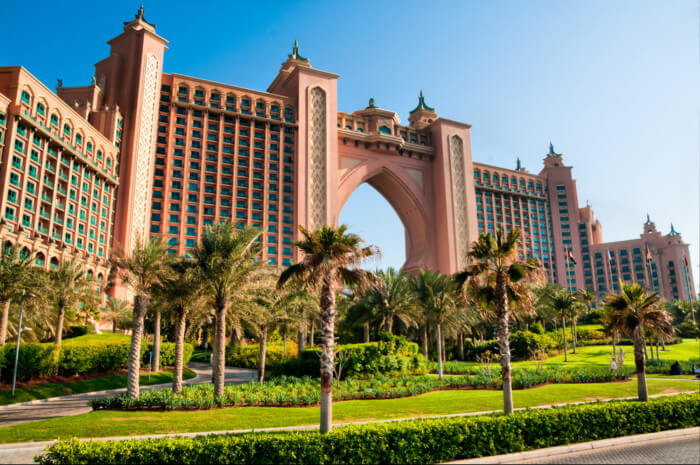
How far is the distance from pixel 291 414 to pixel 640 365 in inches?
559

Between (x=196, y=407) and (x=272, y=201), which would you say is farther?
(x=272, y=201)

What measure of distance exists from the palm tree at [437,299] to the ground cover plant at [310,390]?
382 centimetres

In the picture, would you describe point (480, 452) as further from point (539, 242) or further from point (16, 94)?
point (539, 242)

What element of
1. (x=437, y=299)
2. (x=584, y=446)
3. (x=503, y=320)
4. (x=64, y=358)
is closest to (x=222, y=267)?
(x=503, y=320)

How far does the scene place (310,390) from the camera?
92.4ft

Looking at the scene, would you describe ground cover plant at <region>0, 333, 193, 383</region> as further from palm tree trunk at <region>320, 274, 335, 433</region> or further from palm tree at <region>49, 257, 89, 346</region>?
palm tree trunk at <region>320, 274, 335, 433</region>

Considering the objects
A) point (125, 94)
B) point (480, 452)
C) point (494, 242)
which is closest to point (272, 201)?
point (125, 94)

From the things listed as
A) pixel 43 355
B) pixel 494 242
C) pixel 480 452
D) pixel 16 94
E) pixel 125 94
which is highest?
pixel 125 94

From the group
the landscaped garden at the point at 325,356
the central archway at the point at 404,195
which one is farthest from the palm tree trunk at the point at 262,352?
the central archway at the point at 404,195

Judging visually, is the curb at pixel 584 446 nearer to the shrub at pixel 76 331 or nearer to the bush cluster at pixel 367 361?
the bush cluster at pixel 367 361

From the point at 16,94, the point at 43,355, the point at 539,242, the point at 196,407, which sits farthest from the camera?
the point at 539,242

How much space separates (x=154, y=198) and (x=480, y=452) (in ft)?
240

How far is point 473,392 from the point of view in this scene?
27.6 metres

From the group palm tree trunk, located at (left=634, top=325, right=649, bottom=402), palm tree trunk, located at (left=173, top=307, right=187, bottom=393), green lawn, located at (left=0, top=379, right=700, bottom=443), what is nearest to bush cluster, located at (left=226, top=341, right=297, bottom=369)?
palm tree trunk, located at (left=173, top=307, right=187, bottom=393)
